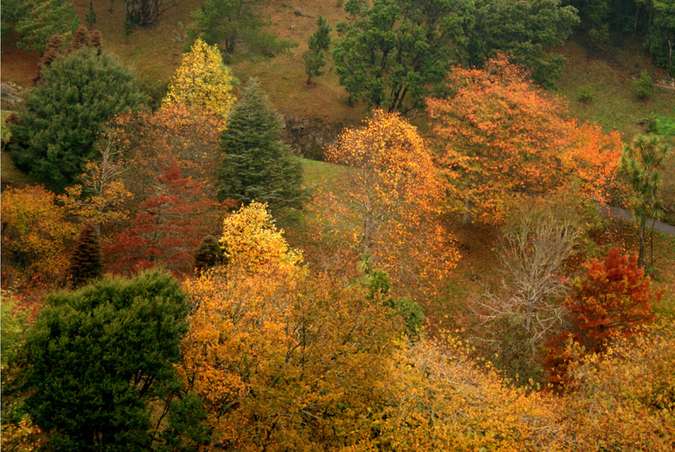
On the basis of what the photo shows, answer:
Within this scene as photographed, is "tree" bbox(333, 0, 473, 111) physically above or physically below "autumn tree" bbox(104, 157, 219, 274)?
above

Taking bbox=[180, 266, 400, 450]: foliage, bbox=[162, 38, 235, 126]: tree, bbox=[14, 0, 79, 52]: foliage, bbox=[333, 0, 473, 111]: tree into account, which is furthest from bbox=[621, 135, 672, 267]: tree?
bbox=[14, 0, 79, 52]: foliage

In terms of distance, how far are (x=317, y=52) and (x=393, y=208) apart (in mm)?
30144

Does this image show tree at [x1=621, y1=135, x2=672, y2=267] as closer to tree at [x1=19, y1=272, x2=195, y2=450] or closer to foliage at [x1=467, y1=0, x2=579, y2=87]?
foliage at [x1=467, y1=0, x2=579, y2=87]

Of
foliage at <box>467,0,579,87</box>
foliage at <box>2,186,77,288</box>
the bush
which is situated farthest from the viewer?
the bush

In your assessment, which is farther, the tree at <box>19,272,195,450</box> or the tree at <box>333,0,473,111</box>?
the tree at <box>333,0,473,111</box>

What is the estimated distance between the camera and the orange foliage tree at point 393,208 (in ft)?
124

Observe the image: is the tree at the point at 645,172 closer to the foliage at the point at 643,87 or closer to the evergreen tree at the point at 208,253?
the foliage at the point at 643,87

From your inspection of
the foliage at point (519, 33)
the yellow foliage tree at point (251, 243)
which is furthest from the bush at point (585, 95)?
the yellow foliage tree at point (251, 243)

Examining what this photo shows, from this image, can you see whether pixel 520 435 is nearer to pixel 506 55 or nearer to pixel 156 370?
pixel 156 370

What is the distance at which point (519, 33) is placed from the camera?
55219 millimetres

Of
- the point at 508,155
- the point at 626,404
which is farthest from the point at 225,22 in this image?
the point at 626,404

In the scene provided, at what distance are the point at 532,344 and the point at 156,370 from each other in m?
19.9

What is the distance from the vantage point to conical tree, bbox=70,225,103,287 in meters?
31.8

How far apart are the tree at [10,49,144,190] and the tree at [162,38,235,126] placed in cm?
433
